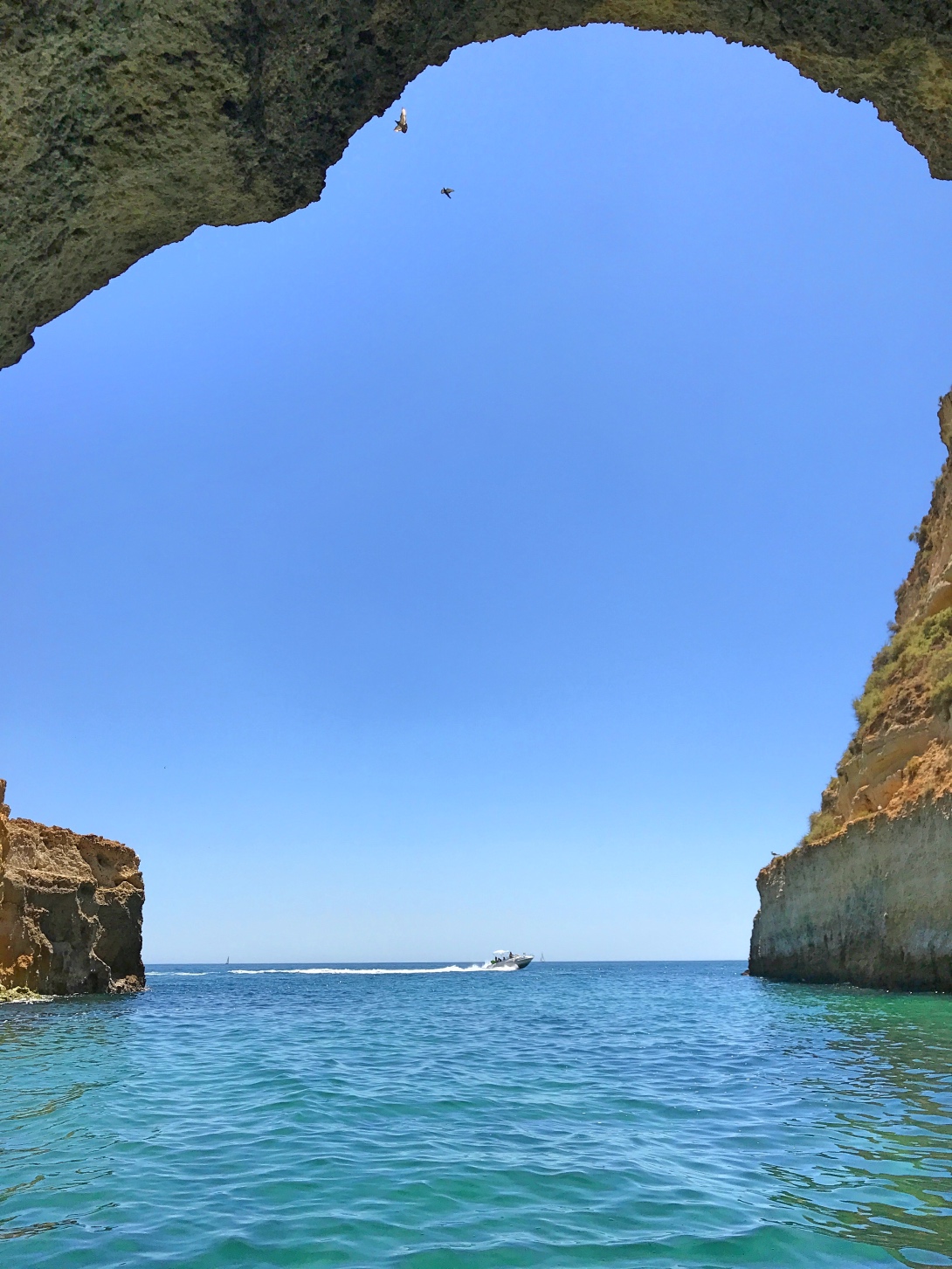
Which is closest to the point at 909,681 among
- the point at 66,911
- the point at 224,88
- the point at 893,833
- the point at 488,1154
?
the point at 893,833

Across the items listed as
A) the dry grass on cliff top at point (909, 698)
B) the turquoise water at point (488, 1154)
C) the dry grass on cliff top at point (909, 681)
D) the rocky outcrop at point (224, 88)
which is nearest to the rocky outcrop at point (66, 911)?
the turquoise water at point (488, 1154)

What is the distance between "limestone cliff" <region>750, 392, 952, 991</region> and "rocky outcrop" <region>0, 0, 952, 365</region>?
2091 centimetres

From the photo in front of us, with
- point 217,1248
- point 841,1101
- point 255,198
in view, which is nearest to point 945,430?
point 841,1101

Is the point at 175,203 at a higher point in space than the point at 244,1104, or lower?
higher

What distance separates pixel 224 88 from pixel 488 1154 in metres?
8.29

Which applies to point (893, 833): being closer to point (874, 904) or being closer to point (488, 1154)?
point (874, 904)

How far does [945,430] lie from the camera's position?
30.6 m

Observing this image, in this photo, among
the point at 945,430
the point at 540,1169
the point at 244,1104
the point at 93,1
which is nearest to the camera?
the point at 93,1

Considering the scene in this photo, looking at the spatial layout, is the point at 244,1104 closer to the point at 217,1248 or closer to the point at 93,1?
the point at 217,1248

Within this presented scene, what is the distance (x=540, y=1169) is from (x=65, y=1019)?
22.0 meters

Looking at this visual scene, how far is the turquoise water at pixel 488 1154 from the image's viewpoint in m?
5.06

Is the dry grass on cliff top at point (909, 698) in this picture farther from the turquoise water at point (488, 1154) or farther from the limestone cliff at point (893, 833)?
the turquoise water at point (488, 1154)

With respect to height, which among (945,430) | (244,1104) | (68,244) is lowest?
(244,1104)

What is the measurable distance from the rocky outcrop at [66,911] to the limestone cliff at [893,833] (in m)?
30.7
